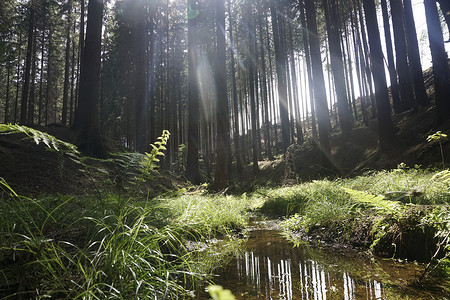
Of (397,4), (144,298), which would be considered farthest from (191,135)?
(397,4)

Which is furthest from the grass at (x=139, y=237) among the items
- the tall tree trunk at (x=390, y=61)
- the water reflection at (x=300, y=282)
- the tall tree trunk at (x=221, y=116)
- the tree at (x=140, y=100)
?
the tall tree trunk at (x=390, y=61)

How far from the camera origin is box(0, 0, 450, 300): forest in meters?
1.79

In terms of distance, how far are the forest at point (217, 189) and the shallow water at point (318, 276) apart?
2 cm

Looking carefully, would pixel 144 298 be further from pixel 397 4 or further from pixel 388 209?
pixel 397 4

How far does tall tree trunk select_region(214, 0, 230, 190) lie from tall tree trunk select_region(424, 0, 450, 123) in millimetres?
7506

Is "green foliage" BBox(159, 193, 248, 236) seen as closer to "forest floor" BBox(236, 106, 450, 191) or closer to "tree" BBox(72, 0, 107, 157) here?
"tree" BBox(72, 0, 107, 157)

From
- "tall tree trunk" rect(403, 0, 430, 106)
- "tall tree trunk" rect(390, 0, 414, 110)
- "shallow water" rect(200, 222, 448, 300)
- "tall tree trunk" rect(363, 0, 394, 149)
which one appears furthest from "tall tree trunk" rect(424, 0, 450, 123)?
"shallow water" rect(200, 222, 448, 300)

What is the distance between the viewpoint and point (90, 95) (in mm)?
8969

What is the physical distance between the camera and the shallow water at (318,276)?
1.80 m

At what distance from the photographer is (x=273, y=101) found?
103ft

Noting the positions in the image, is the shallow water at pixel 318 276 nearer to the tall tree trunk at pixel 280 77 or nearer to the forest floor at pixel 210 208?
the forest floor at pixel 210 208

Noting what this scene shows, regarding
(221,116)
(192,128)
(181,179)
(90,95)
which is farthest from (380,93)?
(90,95)

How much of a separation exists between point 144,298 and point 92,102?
8.92 meters

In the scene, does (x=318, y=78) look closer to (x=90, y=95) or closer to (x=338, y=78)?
(x=338, y=78)
